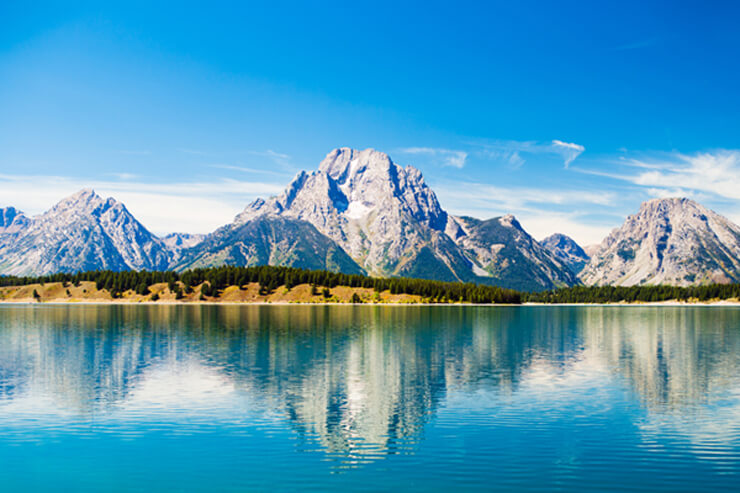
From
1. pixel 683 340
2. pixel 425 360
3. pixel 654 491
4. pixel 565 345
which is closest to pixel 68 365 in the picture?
pixel 425 360

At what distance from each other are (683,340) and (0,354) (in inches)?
5182

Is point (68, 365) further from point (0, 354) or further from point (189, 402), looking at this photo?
point (189, 402)

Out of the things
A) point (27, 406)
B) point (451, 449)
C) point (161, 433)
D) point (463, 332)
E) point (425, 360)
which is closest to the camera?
point (451, 449)

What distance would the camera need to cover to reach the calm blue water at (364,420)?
3130cm

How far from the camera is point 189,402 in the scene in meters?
50.6

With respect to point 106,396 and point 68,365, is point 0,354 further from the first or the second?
point 106,396

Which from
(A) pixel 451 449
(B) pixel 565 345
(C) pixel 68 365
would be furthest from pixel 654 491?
(B) pixel 565 345

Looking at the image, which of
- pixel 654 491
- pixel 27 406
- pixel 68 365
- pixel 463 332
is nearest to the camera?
pixel 654 491

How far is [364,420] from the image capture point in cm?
4444

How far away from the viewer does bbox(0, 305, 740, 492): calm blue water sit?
103 ft

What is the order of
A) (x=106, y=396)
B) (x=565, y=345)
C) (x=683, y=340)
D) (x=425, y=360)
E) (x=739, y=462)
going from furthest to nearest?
(x=683, y=340)
(x=565, y=345)
(x=425, y=360)
(x=106, y=396)
(x=739, y=462)

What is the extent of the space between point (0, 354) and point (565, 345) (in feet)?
326

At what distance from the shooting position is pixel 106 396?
175ft

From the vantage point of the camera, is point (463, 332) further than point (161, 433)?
Yes
